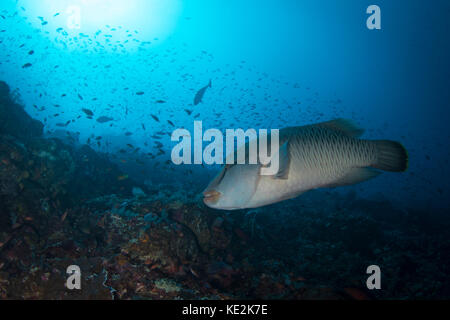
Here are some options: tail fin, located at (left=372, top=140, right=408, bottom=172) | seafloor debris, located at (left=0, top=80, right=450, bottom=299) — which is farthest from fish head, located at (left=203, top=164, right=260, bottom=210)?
seafloor debris, located at (left=0, top=80, right=450, bottom=299)

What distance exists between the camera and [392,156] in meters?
1.49

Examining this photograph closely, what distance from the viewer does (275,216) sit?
8.52m

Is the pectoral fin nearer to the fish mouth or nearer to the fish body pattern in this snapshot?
the fish body pattern

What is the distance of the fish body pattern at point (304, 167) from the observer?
1.43 meters

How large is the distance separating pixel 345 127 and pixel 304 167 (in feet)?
2.02

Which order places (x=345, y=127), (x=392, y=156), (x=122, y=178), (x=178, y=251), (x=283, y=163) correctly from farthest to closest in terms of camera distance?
(x=122, y=178) → (x=178, y=251) → (x=345, y=127) → (x=392, y=156) → (x=283, y=163)

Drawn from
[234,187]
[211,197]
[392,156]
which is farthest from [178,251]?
[392,156]

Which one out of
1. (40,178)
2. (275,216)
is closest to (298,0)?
(275,216)

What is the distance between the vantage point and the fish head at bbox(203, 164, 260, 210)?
4.70 ft

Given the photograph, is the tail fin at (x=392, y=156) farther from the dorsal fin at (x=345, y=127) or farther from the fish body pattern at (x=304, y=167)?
the dorsal fin at (x=345, y=127)

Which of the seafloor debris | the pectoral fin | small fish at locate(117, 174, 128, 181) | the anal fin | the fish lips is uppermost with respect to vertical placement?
the pectoral fin

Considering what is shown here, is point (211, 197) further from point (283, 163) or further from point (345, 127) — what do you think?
point (345, 127)

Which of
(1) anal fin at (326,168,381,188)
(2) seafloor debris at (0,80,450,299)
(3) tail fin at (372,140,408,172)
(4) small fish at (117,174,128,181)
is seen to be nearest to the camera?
(3) tail fin at (372,140,408,172)
